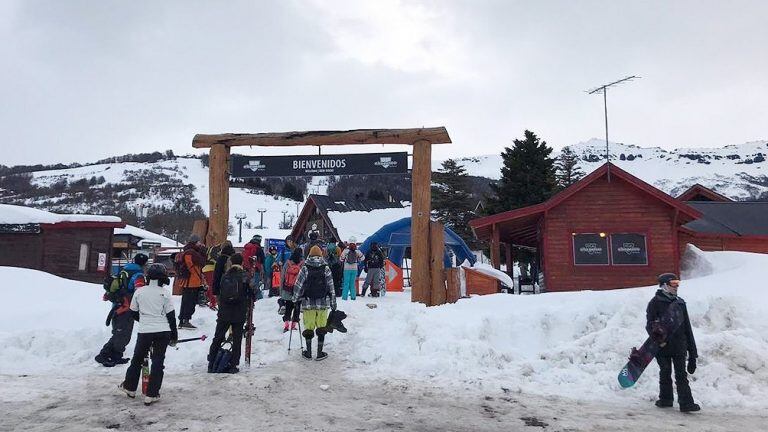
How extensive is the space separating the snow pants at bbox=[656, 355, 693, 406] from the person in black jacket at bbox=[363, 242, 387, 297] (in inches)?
360

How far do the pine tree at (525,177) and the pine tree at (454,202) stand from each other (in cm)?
763

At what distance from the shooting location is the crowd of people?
634 centimetres

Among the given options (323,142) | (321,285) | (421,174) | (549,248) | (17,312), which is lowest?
(17,312)

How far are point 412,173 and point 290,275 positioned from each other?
152 inches

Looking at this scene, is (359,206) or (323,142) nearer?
(323,142)

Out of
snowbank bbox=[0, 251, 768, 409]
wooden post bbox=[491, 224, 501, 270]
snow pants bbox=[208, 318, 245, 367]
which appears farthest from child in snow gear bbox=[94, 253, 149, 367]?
wooden post bbox=[491, 224, 501, 270]

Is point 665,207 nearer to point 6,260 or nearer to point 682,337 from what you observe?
point 682,337

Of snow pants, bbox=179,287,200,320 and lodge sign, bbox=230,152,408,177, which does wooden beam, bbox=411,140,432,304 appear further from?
snow pants, bbox=179,287,200,320

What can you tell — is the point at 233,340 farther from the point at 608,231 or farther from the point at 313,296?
the point at 608,231

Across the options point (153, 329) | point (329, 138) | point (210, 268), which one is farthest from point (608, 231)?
point (153, 329)

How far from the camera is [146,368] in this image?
20.5 feet

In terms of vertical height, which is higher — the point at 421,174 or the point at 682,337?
the point at 421,174

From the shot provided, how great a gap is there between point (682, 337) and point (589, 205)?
483 inches

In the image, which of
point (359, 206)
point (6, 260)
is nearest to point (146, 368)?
point (6, 260)
